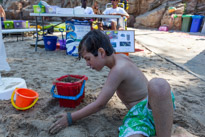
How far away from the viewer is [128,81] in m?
1.24

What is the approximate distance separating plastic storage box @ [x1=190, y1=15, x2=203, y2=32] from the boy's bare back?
1043 centimetres

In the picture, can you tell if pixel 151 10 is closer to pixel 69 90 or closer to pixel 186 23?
pixel 186 23

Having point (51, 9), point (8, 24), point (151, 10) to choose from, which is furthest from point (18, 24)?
point (151, 10)

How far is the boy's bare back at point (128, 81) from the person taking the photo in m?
1.19

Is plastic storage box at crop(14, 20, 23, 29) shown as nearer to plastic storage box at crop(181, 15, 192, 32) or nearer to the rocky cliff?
the rocky cliff

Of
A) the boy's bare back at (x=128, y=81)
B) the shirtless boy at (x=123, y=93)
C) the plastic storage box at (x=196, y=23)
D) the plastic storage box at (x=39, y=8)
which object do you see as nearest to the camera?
the shirtless boy at (x=123, y=93)

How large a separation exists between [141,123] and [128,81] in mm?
307

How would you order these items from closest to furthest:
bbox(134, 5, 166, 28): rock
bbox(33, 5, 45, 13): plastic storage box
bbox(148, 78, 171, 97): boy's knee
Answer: bbox(148, 78, 171, 97): boy's knee < bbox(33, 5, 45, 13): plastic storage box < bbox(134, 5, 166, 28): rock

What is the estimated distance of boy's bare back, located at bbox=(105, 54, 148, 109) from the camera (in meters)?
1.19

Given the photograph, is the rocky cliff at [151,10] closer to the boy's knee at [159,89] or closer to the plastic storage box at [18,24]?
the plastic storage box at [18,24]

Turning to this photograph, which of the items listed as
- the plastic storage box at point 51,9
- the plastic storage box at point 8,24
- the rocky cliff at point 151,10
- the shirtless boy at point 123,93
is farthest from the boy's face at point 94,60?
the rocky cliff at point 151,10

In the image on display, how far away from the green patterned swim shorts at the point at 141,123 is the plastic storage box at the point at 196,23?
10.5 metres

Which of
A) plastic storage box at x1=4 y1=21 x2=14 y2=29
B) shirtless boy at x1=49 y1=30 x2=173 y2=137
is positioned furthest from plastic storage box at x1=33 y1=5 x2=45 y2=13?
plastic storage box at x1=4 y1=21 x2=14 y2=29

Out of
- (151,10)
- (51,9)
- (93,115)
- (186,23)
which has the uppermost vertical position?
(151,10)
